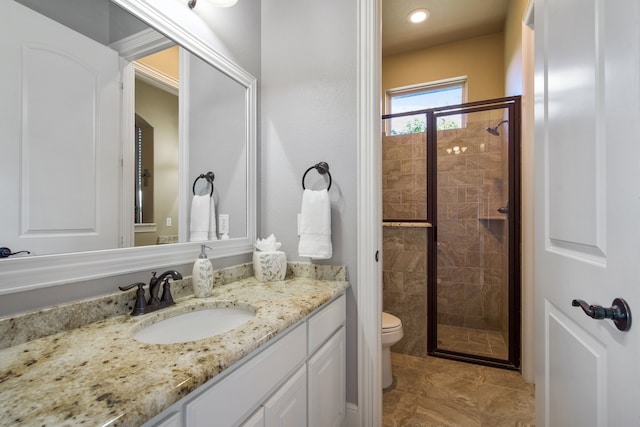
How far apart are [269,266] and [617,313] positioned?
3.98 ft

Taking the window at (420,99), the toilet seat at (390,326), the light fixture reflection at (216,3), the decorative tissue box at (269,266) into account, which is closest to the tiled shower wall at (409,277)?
the window at (420,99)

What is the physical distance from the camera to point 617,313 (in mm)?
618

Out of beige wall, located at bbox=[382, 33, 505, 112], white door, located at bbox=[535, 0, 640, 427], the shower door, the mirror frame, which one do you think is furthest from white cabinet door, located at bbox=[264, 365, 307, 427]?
beige wall, located at bbox=[382, 33, 505, 112]

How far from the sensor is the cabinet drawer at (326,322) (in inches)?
43.4

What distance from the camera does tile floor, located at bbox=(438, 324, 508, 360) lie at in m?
2.28

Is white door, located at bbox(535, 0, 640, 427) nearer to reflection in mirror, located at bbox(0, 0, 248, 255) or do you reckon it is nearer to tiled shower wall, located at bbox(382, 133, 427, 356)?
tiled shower wall, located at bbox(382, 133, 427, 356)

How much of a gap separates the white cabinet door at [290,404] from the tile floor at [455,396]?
86 cm

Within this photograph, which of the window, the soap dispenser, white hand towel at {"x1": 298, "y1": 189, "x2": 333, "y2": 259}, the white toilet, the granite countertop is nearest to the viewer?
the granite countertop

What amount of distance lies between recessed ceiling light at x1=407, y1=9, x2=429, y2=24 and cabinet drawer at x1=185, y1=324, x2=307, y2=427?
2826mm

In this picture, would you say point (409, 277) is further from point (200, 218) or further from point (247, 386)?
point (247, 386)

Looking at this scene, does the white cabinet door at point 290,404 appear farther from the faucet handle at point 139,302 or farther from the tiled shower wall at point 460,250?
the tiled shower wall at point 460,250

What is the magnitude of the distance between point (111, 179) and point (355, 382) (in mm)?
1402

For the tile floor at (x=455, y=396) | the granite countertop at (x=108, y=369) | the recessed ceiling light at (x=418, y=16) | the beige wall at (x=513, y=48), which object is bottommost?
the tile floor at (x=455, y=396)

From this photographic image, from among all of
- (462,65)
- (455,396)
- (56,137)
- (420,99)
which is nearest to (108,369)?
(56,137)
